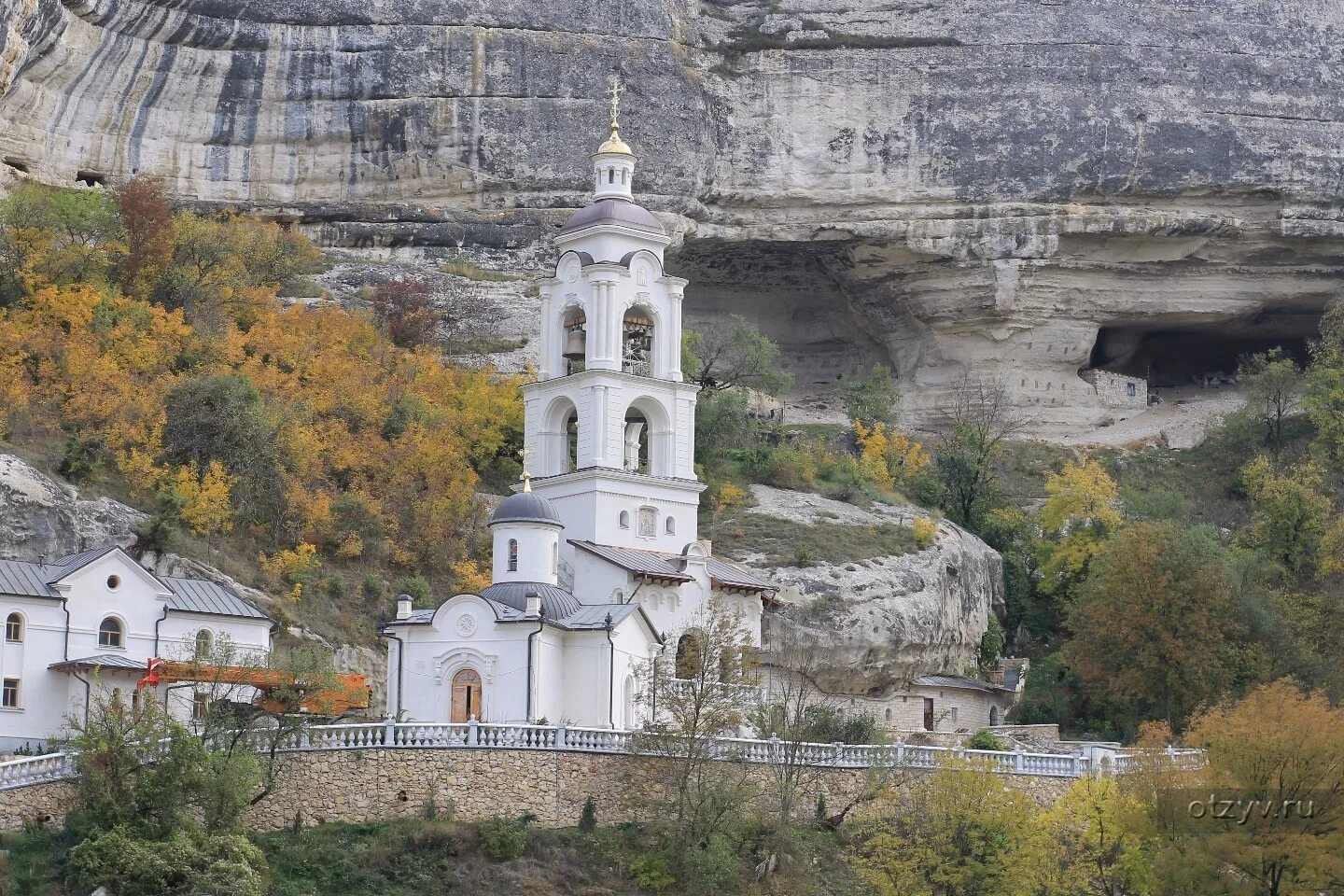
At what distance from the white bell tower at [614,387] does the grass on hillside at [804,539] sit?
5313 mm

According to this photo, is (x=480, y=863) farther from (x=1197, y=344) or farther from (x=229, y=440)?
(x=1197, y=344)

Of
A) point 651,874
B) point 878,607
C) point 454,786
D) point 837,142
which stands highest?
point 837,142

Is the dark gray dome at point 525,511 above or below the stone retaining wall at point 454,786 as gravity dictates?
above

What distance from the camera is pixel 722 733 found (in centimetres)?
4662

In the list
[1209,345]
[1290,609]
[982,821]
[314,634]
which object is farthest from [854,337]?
[982,821]

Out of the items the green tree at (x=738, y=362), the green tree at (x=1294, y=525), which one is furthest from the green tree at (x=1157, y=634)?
the green tree at (x=738, y=362)

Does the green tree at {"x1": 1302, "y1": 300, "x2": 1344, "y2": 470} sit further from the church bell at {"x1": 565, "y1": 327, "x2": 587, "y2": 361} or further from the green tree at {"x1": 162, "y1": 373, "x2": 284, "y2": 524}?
the green tree at {"x1": 162, "y1": 373, "x2": 284, "y2": 524}

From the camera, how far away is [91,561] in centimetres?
4488

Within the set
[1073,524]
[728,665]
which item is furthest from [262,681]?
[1073,524]

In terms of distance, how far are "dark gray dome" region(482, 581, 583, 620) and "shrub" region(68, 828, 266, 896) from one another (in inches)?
406

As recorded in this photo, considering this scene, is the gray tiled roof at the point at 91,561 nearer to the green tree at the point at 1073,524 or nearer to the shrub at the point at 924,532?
the shrub at the point at 924,532

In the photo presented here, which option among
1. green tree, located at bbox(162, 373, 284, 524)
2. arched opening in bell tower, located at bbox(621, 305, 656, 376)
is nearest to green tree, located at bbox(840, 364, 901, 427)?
arched opening in bell tower, located at bbox(621, 305, 656, 376)

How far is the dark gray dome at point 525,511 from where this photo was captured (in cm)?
4884
